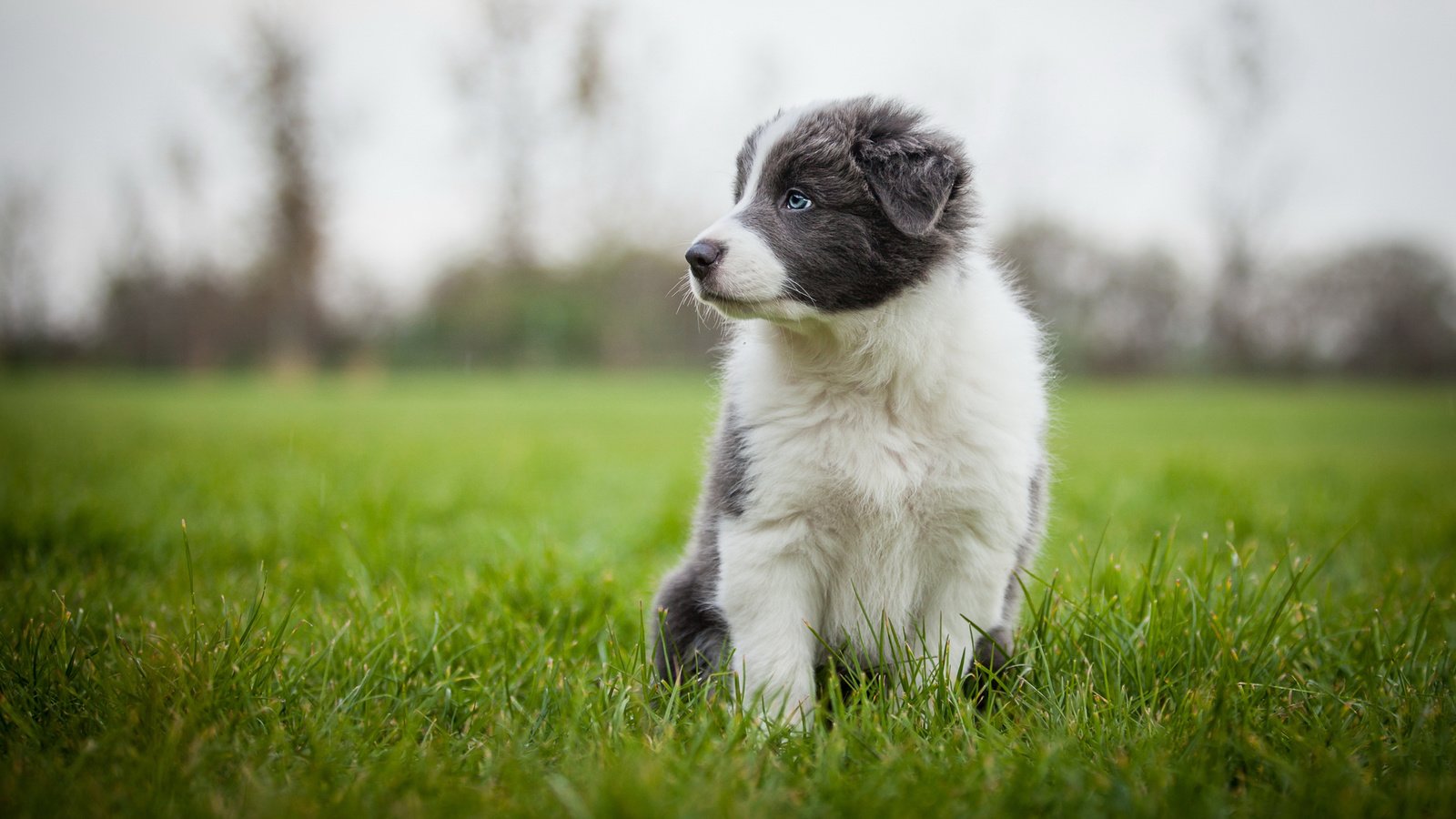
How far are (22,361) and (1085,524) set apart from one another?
36.9m

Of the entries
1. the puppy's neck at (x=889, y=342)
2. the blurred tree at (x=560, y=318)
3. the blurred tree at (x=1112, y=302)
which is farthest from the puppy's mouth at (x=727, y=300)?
the blurred tree at (x=560, y=318)

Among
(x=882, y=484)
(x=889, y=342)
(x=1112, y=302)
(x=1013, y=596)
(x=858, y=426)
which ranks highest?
(x=1112, y=302)

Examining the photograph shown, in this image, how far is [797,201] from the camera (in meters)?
2.57

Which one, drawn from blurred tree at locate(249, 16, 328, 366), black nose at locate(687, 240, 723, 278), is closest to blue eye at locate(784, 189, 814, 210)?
black nose at locate(687, 240, 723, 278)

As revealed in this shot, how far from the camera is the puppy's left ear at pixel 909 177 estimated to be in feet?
8.00

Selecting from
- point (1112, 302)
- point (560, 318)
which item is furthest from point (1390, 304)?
point (560, 318)

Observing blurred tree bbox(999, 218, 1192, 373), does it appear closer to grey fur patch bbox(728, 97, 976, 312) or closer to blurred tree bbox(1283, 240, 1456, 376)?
blurred tree bbox(1283, 240, 1456, 376)

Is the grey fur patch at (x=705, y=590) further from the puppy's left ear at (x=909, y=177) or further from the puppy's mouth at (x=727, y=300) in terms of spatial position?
the puppy's left ear at (x=909, y=177)

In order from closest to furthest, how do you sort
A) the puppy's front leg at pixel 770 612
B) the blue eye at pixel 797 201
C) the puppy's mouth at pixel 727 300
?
1. the puppy's front leg at pixel 770 612
2. the puppy's mouth at pixel 727 300
3. the blue eye at pixel 797 201

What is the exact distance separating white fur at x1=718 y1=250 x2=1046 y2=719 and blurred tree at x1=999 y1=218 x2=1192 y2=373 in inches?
953

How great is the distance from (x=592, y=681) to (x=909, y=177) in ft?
5.46

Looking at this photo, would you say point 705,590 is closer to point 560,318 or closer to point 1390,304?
point 560,318

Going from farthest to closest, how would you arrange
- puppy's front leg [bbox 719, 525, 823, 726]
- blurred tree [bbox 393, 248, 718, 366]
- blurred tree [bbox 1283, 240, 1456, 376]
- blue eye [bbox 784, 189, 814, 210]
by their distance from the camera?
blurred tree [bbox 393, 248, 718, 366] < blurred tree [bbox 1283, 240, 1456, 376] < blue eye [bbox 784, 189, 814, 210] < puppy's front leg [bbox 719, 525, 823, 726]

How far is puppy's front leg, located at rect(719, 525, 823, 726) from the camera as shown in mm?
2279
